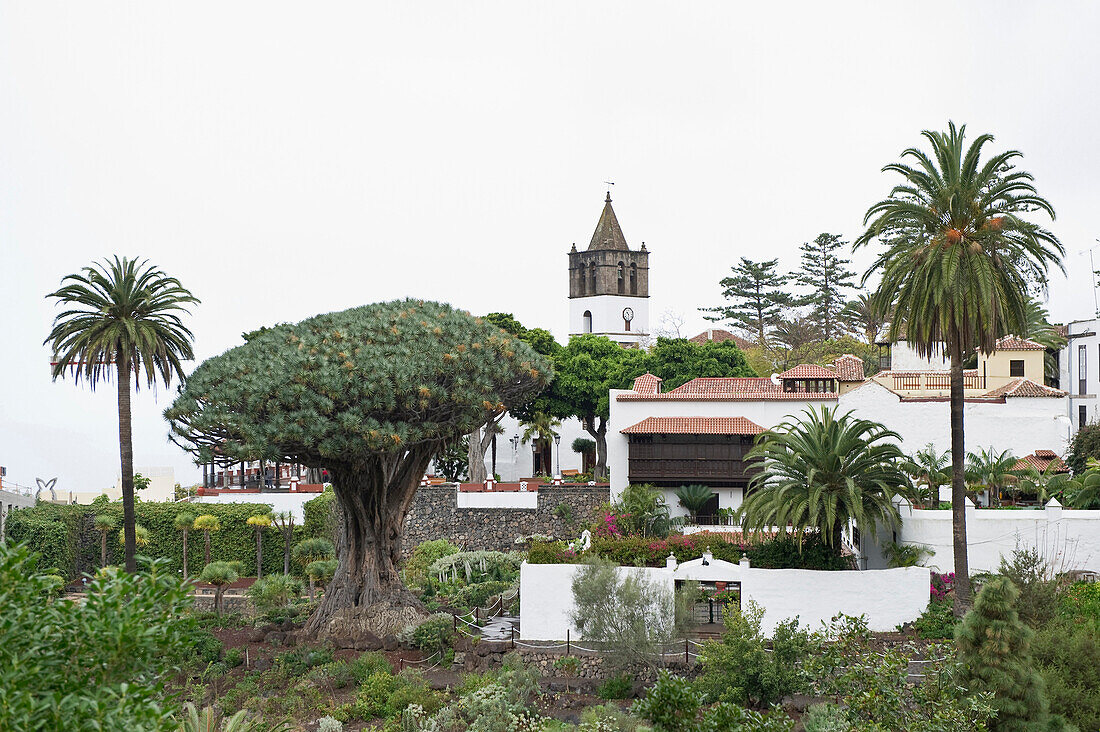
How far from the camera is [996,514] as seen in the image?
25141 mm

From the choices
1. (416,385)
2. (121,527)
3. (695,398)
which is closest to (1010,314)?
(416,385)

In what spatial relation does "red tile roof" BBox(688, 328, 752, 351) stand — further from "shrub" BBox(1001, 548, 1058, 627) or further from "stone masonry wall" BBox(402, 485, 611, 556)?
"shrub" BBox(1001, 548, 1058, 627)

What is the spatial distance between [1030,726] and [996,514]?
39.7 feet

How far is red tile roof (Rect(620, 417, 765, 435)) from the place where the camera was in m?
36.0

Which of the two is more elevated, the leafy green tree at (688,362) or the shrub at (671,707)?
the leafy green tree at (688,362)

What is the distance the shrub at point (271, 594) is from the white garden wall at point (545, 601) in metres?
7.36

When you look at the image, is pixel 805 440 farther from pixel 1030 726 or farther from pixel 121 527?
pixel 121 527

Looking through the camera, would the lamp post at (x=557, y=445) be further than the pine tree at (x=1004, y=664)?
Yes

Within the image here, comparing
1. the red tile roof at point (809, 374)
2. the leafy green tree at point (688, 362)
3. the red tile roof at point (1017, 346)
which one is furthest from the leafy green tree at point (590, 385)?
the red tile roof at point (1017, 346)

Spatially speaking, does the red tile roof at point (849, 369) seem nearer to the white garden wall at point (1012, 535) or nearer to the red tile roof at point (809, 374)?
the red tile roof at point (809, 374)

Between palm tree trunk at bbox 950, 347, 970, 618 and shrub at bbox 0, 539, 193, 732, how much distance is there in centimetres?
1788

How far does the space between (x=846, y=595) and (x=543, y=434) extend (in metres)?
30.0

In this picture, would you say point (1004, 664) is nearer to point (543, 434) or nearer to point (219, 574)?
point (219, 574)

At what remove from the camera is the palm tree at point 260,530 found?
30.9m
